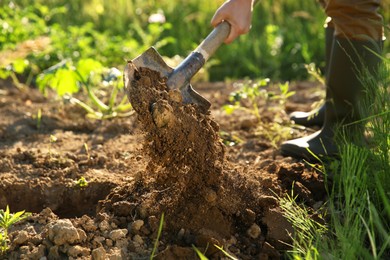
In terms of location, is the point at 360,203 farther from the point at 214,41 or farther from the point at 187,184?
the point at 214,41

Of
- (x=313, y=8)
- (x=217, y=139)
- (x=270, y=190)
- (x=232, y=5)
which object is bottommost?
(x=270, y=190)

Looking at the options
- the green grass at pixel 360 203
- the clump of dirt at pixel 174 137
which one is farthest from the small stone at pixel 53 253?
the green grass at pixel 360 203

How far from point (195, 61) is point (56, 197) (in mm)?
842

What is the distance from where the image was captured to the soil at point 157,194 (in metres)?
2.43

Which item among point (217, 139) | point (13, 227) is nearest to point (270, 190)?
point (217, 139)

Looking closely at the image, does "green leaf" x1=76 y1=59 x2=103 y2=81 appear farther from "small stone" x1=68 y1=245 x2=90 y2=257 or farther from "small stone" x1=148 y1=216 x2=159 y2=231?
"small stone" x1=68 y1=245 x2=90 y2=257

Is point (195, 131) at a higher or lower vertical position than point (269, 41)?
lower

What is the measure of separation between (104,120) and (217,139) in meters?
1.63

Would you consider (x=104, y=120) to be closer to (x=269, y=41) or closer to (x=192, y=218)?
(x=192, y=218)

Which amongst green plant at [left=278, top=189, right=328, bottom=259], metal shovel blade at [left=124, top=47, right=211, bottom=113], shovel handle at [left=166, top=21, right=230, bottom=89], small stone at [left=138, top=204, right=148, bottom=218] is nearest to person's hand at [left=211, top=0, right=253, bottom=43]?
shovel handle at [left=166, top=21, right=230, bottom=89]

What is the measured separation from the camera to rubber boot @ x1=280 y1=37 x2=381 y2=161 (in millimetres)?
3250

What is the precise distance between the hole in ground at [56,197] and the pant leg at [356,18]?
1268mm

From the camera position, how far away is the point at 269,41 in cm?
593

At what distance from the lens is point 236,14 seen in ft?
9.80
